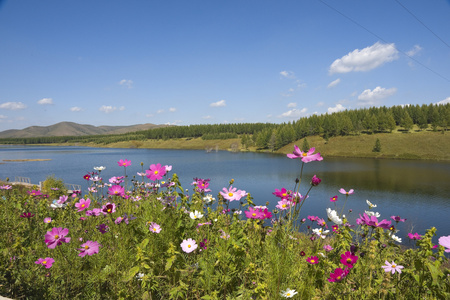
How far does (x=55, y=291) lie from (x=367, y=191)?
31.1m

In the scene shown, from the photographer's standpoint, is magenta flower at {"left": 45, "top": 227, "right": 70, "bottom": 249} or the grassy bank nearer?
magenta flower at {"left": 45, "top": 227, "right": 70, "bottom": 249}

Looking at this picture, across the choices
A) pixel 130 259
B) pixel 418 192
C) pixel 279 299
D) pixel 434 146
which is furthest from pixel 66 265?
pixel 434 146

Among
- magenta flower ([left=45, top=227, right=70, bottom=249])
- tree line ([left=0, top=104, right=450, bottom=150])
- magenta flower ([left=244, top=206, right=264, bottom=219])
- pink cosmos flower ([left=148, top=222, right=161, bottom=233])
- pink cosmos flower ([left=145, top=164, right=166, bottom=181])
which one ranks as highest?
tree line ([left=0, top=104, right=450, bottom=150])

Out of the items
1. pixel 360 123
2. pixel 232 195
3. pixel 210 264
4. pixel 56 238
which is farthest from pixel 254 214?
pixel 360 123

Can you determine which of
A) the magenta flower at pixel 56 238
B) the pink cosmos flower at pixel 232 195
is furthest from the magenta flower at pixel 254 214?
the magenta flower at pixel 56 238

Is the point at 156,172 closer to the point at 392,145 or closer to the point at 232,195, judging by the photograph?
the point at 232,195

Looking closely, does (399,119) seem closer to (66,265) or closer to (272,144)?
(272,144)

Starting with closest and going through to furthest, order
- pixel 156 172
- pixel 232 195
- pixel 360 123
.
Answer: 1. pixel 232 195
2. pixel 156 172
3. pixel 360 123

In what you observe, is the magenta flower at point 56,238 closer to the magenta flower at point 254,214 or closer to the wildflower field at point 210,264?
the wildflower field at point 210,264

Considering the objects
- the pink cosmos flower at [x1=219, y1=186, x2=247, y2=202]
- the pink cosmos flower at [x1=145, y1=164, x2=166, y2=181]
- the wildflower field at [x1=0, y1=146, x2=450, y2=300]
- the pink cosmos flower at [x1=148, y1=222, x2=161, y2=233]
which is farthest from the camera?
the pink cosmos flower at [x1=145, y1=164, x2=166, y2=181]

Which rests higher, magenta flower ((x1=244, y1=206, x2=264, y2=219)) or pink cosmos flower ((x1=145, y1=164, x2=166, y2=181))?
pink cosmos flower ((x1=145, y1=164, x2=166, y2=181))

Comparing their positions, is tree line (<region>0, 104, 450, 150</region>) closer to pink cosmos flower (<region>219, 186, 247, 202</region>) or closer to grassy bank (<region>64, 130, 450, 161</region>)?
grassy bank (<region>64, 130, 450, 161</region>)

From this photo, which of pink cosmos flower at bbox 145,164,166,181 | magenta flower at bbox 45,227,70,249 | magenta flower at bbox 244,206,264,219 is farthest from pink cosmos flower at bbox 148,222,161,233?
magenta flower at bbox 244,206,264,219

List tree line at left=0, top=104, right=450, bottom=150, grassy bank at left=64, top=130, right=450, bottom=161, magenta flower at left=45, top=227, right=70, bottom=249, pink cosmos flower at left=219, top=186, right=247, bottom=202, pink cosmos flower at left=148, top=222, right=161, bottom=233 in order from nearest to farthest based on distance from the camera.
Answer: magenta flower at left=45, top=227, right=70, bottom=249 < pink cosmos flower at left=148, top=222, right=161, bottom=233 < pink cosmos flower at left=219, top=186, right=247, bottom=202 < grassy bank at left=64, top=130, right=450, bottom=161 < tree line at left=0, top=104, right=450, bottom=150
